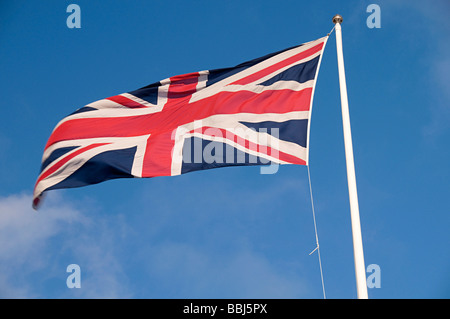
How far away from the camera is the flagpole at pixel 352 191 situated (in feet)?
32.3

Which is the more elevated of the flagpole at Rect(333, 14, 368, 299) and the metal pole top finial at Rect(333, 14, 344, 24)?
the metal pole top finial at Rect(333, 14, 344, 24)

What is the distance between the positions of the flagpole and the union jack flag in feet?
2.95

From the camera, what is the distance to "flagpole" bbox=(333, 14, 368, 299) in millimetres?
9844

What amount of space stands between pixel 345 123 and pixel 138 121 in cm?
513

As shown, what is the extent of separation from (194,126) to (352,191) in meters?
4.37

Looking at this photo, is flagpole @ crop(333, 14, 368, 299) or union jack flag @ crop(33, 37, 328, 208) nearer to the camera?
flagpole @ crop(333, 14, 368, 299)

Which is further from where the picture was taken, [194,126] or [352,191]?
[194,126]

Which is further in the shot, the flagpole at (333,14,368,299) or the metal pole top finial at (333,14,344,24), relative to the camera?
the metal pole top finial at (333,14,344,24)

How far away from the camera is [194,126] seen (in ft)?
45.1

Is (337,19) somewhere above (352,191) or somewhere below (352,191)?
above

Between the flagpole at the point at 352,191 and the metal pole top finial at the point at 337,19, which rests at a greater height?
the metal pole top finial at the point at 337,19

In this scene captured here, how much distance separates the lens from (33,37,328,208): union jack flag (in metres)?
12.8

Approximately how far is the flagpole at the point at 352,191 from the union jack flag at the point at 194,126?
2.95 ft
